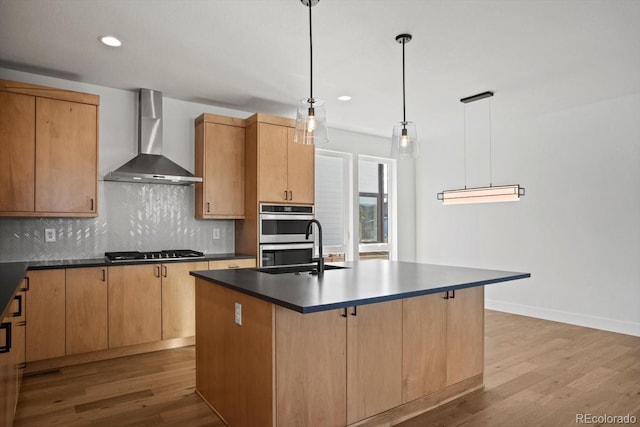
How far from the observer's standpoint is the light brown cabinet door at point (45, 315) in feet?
10.8

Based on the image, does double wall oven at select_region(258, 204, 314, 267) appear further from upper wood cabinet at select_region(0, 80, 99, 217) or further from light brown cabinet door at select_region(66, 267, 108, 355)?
upper wood cabinet at select_region(0, 80, 99, 217)

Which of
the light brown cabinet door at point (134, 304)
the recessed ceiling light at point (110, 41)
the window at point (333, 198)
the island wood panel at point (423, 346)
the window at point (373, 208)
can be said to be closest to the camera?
the island wood panel at point (423, 346)

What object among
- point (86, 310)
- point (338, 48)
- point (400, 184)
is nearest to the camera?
point (338, 48)

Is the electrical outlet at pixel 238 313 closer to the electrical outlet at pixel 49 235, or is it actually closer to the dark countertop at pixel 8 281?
the dark countertop at pixel 8 281

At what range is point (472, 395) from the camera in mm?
2902

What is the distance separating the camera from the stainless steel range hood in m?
4.04

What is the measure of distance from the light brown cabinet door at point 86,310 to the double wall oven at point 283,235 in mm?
1564

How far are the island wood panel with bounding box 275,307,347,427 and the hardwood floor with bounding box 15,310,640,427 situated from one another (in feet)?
1.98

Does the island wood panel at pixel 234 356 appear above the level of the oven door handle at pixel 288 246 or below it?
below

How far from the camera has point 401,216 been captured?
671 cm

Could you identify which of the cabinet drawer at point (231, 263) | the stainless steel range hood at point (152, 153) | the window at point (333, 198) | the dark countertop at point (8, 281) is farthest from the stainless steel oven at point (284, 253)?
the dark countertop at point (8, 281)

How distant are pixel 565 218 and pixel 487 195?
1.76m

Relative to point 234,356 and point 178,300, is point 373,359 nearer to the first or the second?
point 234,356

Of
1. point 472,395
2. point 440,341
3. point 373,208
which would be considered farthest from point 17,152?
point 373,208
